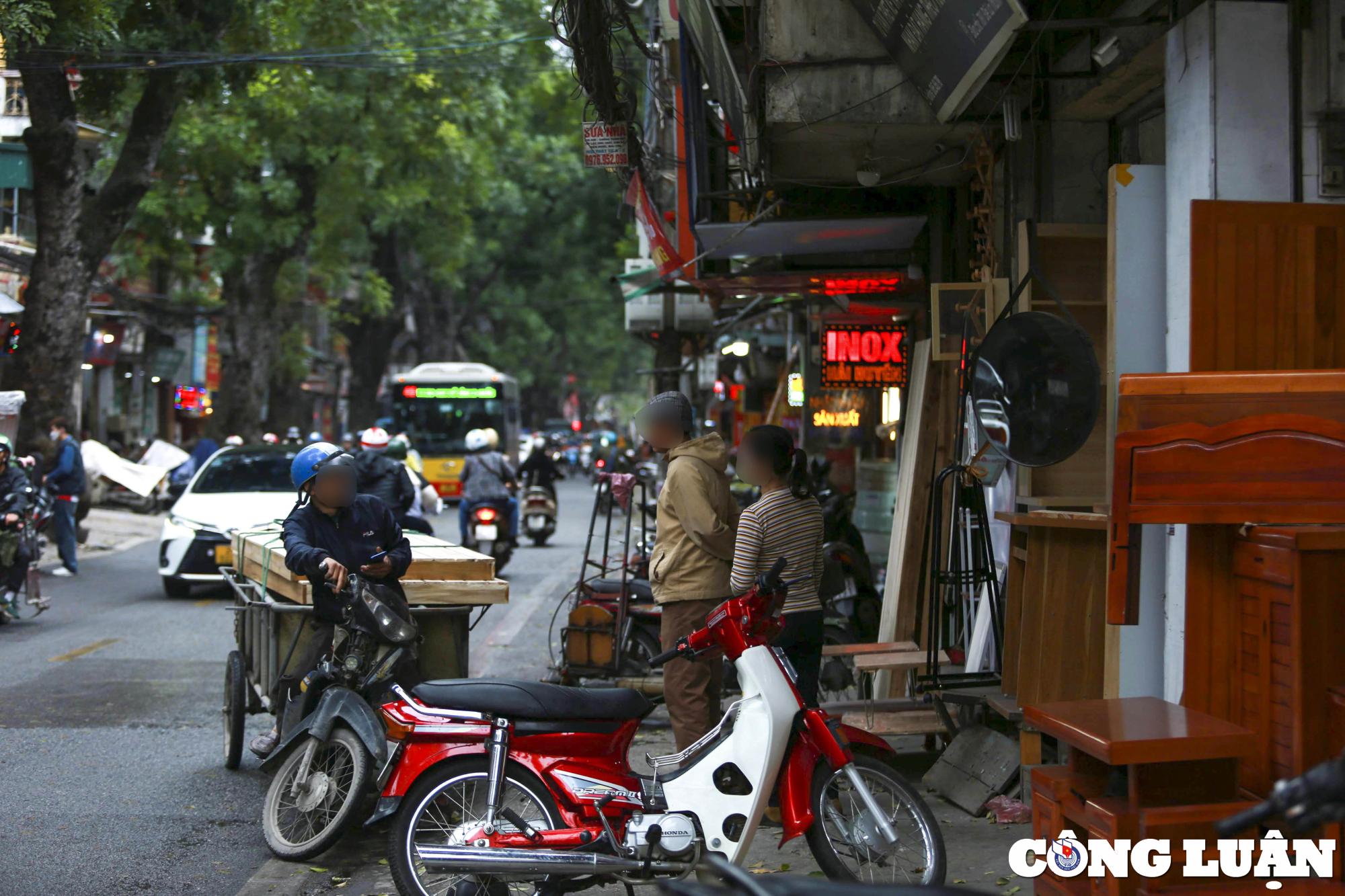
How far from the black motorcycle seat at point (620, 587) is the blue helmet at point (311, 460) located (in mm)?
2814

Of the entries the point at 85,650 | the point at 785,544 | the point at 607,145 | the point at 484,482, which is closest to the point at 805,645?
the point at 785,544

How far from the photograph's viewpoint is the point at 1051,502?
5.87 m

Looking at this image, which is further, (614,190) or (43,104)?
(614,190)

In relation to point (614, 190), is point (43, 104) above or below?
below

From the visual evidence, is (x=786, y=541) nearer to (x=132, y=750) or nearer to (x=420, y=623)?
(x=420, y=623)

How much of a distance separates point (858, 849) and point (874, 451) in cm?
1017

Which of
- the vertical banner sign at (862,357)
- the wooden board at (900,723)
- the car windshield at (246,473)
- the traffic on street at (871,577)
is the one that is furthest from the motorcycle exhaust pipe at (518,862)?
the car windshield at (246,473)

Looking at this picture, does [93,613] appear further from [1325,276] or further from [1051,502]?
[1325,276]

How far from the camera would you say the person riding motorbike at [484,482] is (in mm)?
14977

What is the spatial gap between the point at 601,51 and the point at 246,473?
7.32 m

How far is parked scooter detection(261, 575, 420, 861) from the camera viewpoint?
4.86m

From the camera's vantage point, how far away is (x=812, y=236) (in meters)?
8.45

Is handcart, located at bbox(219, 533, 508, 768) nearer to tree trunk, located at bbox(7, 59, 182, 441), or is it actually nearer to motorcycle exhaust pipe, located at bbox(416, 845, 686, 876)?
motorcycle exhaust pipe, located at bbox(416, 845, 686, 876)

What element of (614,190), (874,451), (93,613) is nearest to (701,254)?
(874,451)
